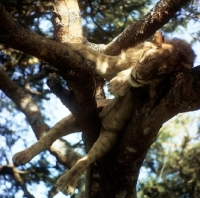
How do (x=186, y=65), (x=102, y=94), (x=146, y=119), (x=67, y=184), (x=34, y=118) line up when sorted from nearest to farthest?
(x=146, y=119)
(x=186, y=65)
(x=67, y=184)
(x=102, y=94)
(x=34, y=118)

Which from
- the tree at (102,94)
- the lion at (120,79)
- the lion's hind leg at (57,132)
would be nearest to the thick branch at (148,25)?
the tree at (102,94)

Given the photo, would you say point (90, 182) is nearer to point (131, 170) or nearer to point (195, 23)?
point (131, 170)

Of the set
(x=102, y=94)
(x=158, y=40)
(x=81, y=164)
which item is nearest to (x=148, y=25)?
(x=158, y=40)

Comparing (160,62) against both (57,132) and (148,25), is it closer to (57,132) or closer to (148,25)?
(148,25)

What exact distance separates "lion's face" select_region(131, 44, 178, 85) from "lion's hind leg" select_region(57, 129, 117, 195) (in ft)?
2.18

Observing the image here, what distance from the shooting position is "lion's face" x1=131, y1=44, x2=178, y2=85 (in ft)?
8.86

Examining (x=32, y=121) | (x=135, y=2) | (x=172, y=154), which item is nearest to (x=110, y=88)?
(x=32, y=121)

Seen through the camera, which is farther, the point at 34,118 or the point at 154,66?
the point at 34,118

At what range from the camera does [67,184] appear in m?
3.09

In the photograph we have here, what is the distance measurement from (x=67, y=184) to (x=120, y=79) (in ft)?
3.05

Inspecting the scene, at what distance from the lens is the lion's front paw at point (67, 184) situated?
307 centimetres

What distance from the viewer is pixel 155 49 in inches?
112

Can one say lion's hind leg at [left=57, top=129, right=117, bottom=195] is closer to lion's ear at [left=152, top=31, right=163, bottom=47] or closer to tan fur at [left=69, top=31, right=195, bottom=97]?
tan fur at [left=69, top=31, right=195, bottom=97]

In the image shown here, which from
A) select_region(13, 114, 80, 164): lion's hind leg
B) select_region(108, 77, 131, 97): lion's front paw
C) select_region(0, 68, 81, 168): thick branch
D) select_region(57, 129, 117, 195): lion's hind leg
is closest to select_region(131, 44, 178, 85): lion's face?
select_region(108, 77, 131, 97): lion's front paw
